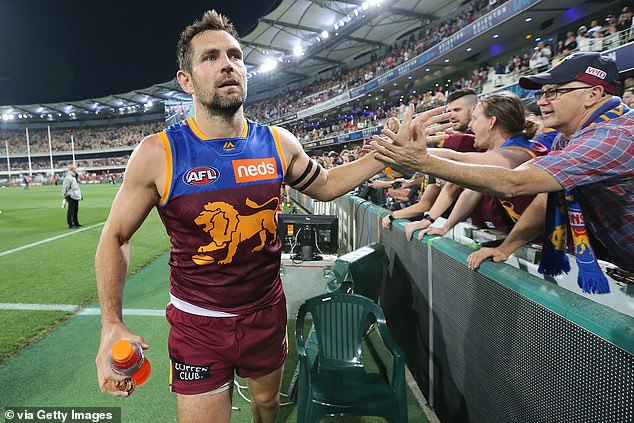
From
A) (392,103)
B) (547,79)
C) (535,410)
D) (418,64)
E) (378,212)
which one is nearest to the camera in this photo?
(535,410)

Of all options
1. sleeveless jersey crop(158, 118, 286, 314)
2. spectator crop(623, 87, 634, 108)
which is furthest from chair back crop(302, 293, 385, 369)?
spectator crop(623, 87, 634, 108)

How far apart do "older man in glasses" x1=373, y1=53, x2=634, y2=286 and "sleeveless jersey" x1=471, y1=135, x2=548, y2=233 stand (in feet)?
1.77

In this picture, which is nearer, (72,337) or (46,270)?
(72,337)

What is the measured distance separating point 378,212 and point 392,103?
31201mm

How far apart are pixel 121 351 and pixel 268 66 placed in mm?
47981

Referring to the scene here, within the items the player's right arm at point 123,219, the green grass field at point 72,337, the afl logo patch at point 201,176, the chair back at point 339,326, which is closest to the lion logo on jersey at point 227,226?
the afl logo patch at point 201,176

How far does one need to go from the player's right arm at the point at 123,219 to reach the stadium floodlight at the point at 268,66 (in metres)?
46.4

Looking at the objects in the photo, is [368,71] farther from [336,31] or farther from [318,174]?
[318,174]

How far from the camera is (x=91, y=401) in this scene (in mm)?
3168

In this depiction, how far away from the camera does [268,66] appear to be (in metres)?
45.9

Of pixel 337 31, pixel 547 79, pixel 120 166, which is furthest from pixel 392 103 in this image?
pixel 120 166

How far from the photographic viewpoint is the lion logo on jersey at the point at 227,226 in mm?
1905

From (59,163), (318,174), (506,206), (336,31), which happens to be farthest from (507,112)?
(59,163)

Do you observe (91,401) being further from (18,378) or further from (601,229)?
(601,229)
